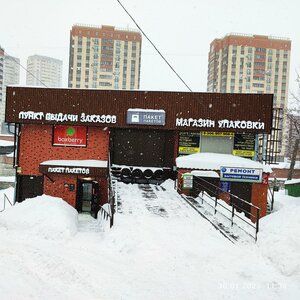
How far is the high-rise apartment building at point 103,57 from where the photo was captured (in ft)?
299

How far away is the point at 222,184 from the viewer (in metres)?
18.7

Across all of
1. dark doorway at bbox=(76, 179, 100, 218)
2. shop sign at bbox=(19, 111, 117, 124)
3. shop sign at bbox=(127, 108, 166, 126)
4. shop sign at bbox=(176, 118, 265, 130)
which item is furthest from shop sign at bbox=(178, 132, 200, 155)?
dark doorway at bbox=(76, 179, 100, 218)

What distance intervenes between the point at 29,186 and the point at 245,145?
45.0 ft

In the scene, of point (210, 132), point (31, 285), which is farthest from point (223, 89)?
point (31, 285)

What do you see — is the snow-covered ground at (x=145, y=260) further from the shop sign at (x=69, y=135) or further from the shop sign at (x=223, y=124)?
the shop sign at (x=69, y=135)

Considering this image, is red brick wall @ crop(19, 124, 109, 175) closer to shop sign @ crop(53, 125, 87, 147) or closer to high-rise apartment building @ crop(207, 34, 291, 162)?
shop sign @ crop(53, 125, 87, 147)

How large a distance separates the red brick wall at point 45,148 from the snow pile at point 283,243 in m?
12.5

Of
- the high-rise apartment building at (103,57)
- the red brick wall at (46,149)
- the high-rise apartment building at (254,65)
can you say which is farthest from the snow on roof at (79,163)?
the high-rise apartment building at (254,65)

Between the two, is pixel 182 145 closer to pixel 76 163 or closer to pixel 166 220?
pixel 76 163

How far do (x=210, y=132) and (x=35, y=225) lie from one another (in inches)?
480

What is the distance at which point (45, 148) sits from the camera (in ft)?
67.0

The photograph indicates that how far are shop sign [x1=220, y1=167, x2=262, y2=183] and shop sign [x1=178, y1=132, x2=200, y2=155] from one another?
298 cm

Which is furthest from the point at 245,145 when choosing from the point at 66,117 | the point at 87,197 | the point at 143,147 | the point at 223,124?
the point at 66,117

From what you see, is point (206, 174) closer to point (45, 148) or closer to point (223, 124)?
point (223, 124)
